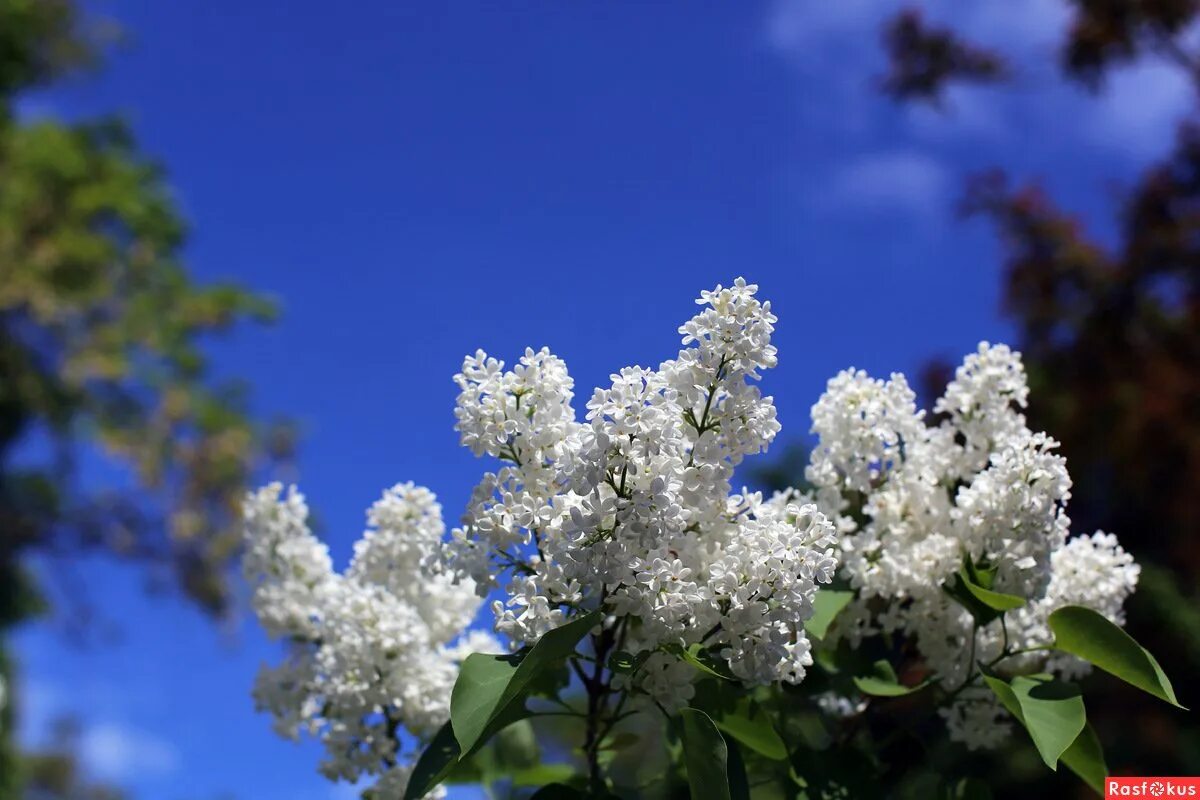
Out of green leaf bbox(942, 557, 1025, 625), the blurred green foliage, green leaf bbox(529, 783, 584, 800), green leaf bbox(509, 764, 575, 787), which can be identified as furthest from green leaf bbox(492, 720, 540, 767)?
the blurred green foliage

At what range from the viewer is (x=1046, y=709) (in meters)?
1.08

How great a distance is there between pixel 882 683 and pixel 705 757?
1.05ft

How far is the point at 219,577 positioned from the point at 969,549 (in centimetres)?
980

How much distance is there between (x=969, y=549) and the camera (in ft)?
3.91

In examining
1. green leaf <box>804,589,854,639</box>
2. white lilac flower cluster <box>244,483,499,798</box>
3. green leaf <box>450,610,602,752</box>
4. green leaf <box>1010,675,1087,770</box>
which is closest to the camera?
green leaf <box>450,610,602,752</box>

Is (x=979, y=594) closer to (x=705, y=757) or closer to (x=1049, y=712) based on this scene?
(x=1049, y=712)

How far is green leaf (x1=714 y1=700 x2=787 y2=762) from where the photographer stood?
1040 millimetres

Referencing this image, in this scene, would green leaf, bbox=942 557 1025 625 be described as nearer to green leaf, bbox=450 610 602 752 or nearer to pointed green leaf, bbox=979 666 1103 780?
pointed green leaf, bbox=979 666 1103 780

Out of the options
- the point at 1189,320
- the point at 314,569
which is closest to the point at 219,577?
the point at 1189,320

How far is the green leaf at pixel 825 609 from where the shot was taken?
3.65ft

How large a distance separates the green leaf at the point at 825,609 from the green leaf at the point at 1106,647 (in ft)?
0.67

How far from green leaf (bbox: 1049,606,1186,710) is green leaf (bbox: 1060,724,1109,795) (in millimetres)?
95

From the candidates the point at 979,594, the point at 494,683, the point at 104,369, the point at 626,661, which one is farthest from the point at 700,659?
the point at 104,369

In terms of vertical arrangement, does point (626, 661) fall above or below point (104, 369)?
below
